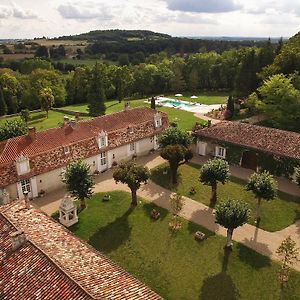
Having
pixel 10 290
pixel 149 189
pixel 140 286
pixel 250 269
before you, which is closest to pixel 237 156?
pixel 149 189

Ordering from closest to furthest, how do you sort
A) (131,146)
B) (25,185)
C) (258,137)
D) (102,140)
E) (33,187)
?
(25,185)
(33,187)
(102,140)
(258,137)
(131,146)

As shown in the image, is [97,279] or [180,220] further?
[180,220]

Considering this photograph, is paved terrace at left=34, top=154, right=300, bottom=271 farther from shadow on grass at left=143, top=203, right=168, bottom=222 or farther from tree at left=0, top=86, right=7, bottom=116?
tree at left=0, top=86, right=7, bottom=116

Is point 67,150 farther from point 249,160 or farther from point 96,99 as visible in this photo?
point 96,99

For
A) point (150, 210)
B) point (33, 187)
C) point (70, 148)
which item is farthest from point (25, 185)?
point (150, 210)

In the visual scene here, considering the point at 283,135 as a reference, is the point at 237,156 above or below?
below

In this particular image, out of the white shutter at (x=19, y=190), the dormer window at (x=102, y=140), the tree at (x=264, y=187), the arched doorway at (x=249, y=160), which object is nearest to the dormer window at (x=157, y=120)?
the dormer window at (x=102, y=140)

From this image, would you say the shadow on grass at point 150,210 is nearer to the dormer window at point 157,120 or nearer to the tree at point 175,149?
the tree at point 175,149

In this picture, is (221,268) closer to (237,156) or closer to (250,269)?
(250,269)
